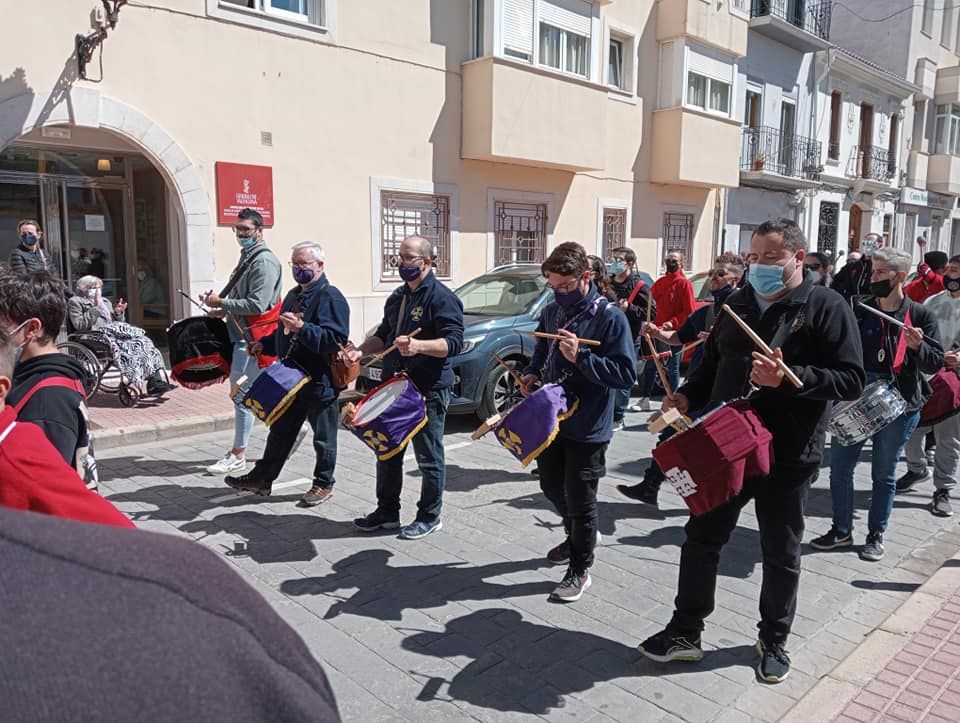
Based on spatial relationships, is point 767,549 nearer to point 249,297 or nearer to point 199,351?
point 249,297

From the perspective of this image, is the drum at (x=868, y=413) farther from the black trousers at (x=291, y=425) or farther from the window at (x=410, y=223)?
the window at (x=410, y=223)

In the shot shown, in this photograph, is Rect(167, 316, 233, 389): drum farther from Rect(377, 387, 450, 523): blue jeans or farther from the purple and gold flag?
the purple and gold flag

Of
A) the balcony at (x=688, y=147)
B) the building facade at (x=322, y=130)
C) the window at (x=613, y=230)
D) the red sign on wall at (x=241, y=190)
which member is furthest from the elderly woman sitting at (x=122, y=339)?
the balcony at (x=688, y=147)

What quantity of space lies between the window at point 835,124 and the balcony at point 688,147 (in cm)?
728

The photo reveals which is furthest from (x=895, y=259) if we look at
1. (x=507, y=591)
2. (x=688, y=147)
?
(x=688, y=147)

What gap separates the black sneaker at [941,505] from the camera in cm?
567

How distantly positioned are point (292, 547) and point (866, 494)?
4.57 m

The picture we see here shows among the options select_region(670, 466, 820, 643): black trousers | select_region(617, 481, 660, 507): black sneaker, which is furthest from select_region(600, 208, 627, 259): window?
select_region(670, 466, 820, 643): black trousers

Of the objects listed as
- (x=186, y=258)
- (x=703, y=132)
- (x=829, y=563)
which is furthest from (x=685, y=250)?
(x=829, y=563)

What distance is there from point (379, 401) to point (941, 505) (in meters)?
4.34

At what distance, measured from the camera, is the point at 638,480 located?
634 cm

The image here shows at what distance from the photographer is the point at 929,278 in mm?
6500

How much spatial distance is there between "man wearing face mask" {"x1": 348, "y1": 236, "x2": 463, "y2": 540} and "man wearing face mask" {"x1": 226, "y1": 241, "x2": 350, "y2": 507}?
24cm

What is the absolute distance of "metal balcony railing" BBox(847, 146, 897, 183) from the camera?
23.6 m
